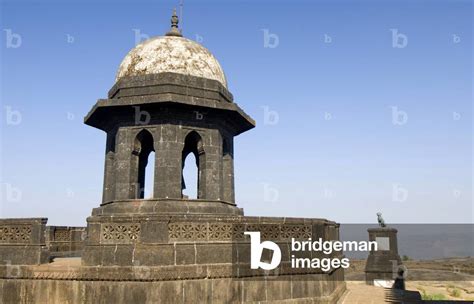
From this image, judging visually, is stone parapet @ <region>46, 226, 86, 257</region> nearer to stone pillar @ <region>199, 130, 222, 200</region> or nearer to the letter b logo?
stone pillar @ <region>199, 130, 222, 200</region>

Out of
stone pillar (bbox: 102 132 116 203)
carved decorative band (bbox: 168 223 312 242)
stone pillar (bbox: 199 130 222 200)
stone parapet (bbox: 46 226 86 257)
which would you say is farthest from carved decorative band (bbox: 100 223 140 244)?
stone parapet (bbox: 46 226 86 257)

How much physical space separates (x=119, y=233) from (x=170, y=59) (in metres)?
5.27

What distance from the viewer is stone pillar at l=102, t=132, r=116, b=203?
10.7 metres

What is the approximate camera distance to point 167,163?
971 centimetres

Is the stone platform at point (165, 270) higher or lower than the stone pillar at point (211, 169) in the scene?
lower

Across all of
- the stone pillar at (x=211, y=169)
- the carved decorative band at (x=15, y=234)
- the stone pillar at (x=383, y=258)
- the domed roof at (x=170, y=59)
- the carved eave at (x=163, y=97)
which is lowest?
the stone pillar at (x=383, y=258)

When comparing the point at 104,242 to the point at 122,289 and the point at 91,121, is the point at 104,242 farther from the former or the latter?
the point at 91,121

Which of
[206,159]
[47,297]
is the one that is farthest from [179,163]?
[47,297]

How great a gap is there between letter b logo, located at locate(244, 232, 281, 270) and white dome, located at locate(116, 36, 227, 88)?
198 inches

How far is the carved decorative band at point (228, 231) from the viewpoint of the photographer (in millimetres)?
7535

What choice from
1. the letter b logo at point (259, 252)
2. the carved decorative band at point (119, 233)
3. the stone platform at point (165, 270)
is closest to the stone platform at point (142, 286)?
the stone platform at point (165, 270)

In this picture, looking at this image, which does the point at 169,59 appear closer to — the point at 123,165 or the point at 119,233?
the point at 123,165

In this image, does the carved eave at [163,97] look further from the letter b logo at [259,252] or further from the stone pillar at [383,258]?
the stone pillar at [383,258]

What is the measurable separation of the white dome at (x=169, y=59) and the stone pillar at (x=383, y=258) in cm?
1154
